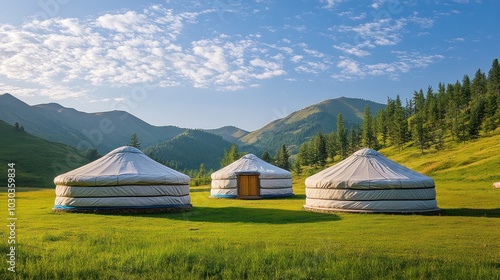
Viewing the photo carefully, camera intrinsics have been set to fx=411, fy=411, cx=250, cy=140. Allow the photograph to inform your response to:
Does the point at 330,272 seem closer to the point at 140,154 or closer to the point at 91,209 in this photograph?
the point at 91,209

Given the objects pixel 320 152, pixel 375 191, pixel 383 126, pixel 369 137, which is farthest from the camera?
pixel 383 126

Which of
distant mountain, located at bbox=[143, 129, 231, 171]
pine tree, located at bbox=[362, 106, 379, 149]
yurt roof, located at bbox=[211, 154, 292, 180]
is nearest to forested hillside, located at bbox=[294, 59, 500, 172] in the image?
pine tree, located at bbox=[362, 106, 379, 149]

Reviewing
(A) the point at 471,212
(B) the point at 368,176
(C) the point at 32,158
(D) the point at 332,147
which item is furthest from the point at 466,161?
(C) the point at 32,158

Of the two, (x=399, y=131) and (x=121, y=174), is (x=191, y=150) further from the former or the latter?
(x=121, y=174)

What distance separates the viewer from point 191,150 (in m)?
139

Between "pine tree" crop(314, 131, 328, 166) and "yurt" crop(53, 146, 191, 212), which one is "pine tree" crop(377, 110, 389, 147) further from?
"yurt" crop(53, 146, 191, 212)

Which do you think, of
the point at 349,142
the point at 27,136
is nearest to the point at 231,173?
the point at 349,142

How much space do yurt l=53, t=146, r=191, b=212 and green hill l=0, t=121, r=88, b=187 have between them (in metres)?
50.3

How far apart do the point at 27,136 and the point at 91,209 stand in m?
89.2

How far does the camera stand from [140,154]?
14000 millimetres

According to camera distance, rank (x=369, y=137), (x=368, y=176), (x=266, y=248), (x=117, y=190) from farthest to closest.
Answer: (x=369, y=137) → (x=117, y=190) → (x=368, y=176) → (x=266, y=248)

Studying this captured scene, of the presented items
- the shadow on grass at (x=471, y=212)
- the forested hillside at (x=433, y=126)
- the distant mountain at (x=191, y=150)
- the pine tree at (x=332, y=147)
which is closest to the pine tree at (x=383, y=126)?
the forested hillside at (x=433, y=126)

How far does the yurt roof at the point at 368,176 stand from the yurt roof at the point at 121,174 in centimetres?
445

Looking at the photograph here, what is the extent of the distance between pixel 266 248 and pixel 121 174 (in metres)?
7.78
